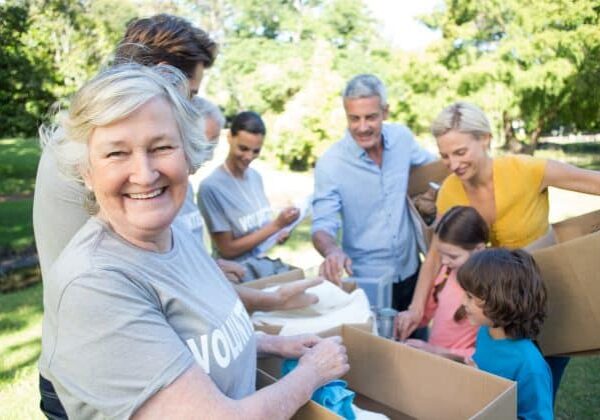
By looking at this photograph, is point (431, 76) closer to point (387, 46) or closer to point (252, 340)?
point (387, 46)

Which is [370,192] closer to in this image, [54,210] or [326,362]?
[326,362]

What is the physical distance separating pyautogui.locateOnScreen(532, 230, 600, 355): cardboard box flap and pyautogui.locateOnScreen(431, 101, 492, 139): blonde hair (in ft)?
2.54

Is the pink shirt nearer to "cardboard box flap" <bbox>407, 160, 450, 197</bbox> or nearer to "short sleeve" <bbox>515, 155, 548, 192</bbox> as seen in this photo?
"short sleeve" <bbox>515, 155, 548, 192</bbox>

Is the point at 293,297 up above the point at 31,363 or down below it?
above

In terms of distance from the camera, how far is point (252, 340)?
1.42m

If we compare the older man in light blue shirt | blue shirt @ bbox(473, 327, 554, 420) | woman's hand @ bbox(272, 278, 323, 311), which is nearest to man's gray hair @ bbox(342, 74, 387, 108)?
the older man in light blue shirt

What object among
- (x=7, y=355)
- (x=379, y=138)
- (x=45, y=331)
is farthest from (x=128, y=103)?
(x=7, y=355)

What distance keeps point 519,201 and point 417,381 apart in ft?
3.71

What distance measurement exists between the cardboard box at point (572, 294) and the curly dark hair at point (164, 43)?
143cm

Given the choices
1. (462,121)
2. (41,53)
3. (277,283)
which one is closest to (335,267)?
(277,283)

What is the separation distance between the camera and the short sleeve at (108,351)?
978 mm

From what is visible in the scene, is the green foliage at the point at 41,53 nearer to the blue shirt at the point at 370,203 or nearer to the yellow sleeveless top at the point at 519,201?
the blue shirt at the point at 370,203

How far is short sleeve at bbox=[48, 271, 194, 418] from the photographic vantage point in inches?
38.5

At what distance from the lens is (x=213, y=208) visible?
3.39 m
